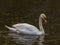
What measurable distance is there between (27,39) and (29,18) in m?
3.66

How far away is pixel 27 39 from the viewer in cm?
1722

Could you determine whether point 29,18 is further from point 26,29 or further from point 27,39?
point 27,39

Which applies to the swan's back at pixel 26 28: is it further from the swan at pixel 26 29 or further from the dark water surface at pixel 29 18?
the dark water surface at pixel 29 18

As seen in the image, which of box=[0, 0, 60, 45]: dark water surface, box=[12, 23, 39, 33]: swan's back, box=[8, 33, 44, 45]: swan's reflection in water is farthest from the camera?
box=[12, 23, 39, 33]: swan's back

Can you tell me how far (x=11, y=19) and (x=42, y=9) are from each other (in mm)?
4307

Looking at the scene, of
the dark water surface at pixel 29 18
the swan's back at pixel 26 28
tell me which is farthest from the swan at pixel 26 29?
the dark water surface at pixel 29 18

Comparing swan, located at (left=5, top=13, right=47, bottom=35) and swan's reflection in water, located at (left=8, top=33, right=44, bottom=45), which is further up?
swan, located at (left=5, top=13, right=47, bottom=35)

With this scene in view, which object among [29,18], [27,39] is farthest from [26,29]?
[29,18]

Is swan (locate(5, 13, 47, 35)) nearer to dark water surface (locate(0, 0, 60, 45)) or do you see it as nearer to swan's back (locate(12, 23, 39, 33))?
swan's back (locate(12, 23, 39, 33))

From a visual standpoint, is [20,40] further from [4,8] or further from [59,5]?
[59,5]

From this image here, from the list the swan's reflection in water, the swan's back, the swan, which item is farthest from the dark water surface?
the swan's back

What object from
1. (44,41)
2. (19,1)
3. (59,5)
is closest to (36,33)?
(44,41)

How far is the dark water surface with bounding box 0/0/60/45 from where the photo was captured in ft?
55.0

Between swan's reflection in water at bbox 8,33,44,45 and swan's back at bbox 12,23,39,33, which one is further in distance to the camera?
swan's back at bbox 12,23,39,33
